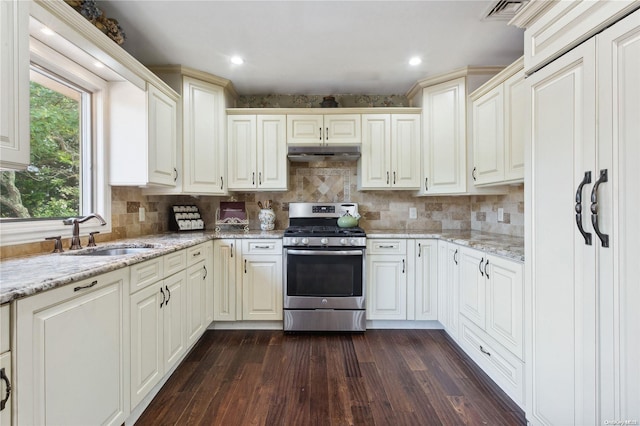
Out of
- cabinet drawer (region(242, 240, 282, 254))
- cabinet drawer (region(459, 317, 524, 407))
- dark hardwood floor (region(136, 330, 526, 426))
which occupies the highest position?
cabinet drawer (region(242, 240, 282, 254))

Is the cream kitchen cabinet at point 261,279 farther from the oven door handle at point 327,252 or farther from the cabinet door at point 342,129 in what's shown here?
the cabinet door at point 342,129

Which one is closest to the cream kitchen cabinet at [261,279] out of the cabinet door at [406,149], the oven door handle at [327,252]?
the oven door handle at [327,252]

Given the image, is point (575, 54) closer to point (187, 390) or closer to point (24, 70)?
point (24, 70)

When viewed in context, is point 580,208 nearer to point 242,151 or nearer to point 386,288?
point 386,288

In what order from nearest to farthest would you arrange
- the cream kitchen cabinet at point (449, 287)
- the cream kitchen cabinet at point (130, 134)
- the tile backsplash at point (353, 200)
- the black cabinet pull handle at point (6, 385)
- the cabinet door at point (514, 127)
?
the black cabinet pull handle at point (6, 385), the cabinet door at point (514, 127), the cream kitchen cabinet at point (130, 134), the cream kitchen cabinet at point (449, 287), the tile backsplash at point (353, 200)

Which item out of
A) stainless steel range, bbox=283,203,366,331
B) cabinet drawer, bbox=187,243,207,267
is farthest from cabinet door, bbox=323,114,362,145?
cabinet drawer, bbox=187,243,207,267

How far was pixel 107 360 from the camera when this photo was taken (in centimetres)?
131

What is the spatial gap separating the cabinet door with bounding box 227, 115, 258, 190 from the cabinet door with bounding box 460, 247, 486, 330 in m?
2.07

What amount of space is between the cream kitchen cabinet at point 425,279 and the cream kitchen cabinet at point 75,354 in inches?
88.9

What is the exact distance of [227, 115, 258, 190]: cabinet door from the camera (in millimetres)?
2990

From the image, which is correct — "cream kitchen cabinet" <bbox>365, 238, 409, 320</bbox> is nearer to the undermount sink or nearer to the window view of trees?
the undermount sink

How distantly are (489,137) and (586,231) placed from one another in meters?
1.47

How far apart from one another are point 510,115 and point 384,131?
1.14 metres

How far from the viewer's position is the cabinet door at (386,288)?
2717 mm
